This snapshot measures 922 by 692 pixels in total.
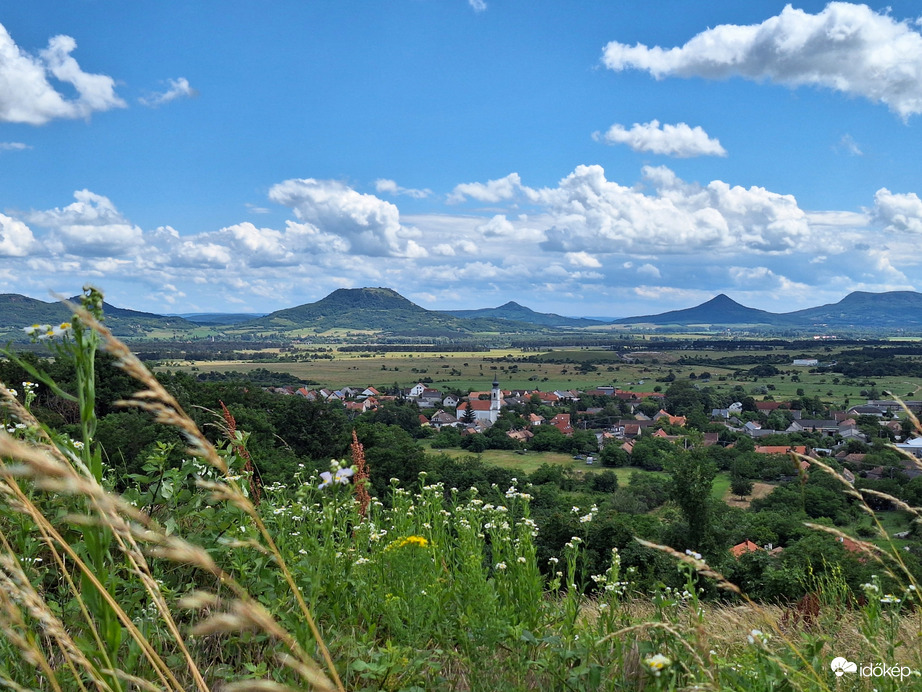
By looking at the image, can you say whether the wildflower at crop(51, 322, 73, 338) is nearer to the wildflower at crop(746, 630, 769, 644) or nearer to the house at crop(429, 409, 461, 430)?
the wildflower at crop(746, 630, 769, 644)

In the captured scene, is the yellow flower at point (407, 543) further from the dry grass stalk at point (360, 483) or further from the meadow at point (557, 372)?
the meadow at point (557, 372)

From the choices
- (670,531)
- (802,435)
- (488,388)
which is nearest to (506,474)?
(670,531)

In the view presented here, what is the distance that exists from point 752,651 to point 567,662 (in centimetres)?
86

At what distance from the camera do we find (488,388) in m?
110

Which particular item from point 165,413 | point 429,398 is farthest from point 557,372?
point 165,413

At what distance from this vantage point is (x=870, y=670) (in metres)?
2.77

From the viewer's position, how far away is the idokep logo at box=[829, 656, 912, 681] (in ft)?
8.07

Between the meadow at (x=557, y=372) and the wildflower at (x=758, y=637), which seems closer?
the wildflower at (x=758, y=637)

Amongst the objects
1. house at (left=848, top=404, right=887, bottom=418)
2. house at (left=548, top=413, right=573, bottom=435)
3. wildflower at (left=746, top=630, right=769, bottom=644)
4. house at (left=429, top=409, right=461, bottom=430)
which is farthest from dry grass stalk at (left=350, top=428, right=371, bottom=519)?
house at (left=848, top=404, right=887, bottom=418)

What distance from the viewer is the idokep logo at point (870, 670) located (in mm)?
2459

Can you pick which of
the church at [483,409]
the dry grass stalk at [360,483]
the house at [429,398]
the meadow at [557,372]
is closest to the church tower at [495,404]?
the church at [483,409]

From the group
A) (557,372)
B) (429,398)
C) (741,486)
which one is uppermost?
(741,486)

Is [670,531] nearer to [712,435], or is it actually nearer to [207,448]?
[207,448]

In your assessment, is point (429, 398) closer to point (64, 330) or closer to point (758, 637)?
point (758, 637)
